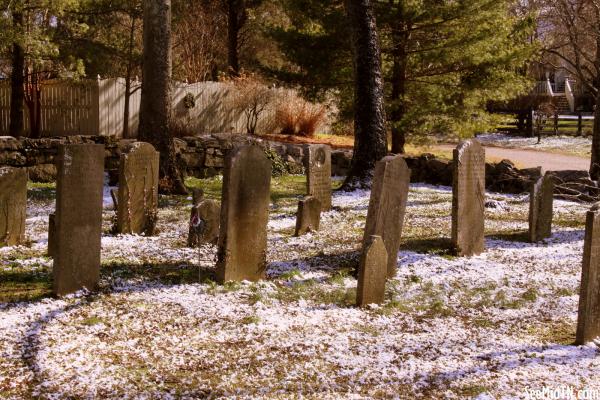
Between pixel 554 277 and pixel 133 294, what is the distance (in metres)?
4.48

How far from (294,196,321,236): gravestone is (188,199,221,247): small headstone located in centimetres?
133

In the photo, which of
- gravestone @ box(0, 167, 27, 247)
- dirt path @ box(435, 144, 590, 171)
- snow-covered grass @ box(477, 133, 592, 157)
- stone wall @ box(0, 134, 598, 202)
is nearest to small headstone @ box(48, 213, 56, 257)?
gravestone @ box(0, 167, 27, 247)

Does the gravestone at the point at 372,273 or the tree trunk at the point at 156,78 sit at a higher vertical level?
the tree trunk at the point at 156,78

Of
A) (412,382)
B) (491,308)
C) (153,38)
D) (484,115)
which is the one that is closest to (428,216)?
(491,308)

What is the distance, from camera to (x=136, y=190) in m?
8.41

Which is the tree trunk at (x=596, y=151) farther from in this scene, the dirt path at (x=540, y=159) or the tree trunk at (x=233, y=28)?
the tree trunk at (x=233, y=28)

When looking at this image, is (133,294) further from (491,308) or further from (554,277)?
(554,277)

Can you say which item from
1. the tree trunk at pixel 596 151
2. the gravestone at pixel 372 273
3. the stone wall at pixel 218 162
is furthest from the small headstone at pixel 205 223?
the tree trunk at pixel 596 151

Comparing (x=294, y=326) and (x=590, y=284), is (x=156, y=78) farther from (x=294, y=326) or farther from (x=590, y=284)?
(x=590, y=284)

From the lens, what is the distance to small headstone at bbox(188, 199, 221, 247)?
7391 mm

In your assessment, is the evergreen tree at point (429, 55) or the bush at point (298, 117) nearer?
the evergreen tree at point (429, 55)

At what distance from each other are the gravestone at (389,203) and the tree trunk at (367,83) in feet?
18.6

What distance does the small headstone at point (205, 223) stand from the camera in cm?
739

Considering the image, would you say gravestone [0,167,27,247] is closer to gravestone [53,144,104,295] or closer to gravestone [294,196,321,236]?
gravestone [53,144,104,295]
